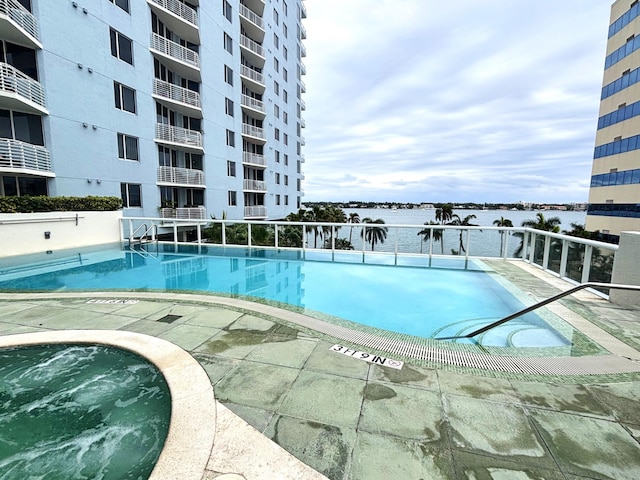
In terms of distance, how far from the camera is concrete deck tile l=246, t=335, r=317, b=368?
9.40 feet

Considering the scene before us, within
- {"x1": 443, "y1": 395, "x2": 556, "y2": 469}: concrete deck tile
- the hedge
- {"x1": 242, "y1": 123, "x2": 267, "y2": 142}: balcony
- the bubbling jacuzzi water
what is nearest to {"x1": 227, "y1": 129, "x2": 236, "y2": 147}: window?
{"x1": 242, "y1": 123, "x2": 267, "y2": 142}: balcony

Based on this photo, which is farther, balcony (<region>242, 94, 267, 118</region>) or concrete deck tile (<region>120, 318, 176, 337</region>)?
balcony (<region>242, 94, 267, 118</region>)

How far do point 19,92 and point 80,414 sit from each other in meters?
14.1

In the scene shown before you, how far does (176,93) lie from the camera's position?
58.7ft

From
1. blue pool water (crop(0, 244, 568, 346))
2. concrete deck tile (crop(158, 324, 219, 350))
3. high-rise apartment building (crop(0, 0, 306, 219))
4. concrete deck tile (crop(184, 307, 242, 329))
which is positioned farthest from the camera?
high-rise apartment building (crop(0, 0, 306, 219))

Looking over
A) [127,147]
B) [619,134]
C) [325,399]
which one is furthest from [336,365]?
[619,134]

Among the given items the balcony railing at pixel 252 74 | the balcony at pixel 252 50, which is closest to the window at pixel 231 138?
the balcony railing at pixel 252 74

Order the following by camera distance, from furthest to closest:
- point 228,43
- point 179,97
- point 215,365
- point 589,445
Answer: point 228,43 < point 179,97 < point 215,365 < point 589,445

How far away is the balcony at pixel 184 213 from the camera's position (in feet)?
57.5

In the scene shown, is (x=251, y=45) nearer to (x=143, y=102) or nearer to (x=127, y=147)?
(x=143, y=102)

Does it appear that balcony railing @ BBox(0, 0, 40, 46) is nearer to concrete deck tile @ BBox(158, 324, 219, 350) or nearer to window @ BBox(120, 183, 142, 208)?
window @ BBox(120, 183, 142, 208)

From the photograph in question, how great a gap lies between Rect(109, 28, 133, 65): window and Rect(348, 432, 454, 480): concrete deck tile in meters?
19.0

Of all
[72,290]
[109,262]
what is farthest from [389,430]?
[109,262]

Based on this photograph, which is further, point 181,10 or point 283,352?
point 181,10
